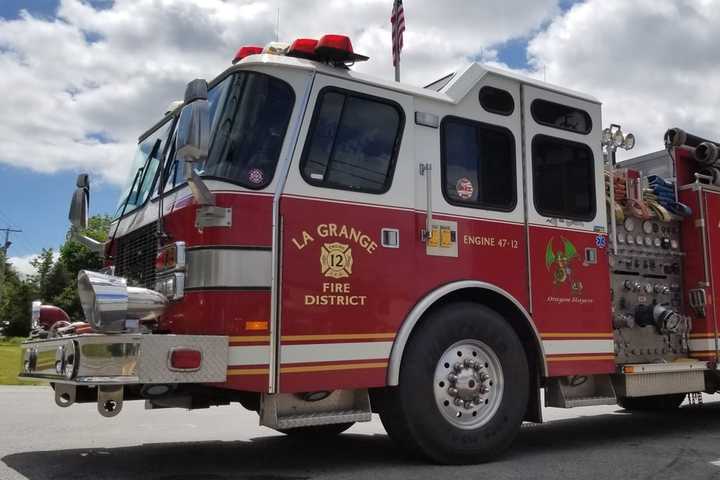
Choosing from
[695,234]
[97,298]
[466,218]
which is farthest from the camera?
[695,234]

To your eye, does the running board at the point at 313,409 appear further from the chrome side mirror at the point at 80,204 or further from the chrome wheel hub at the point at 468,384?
the chrome side mirror at the point at 80,204

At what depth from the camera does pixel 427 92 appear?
5.66m

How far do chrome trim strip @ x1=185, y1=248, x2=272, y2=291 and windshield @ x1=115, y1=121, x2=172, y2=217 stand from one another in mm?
1528

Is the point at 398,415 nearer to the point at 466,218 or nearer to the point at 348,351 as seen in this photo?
the point at 348,351

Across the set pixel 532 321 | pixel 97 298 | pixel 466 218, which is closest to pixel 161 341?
pixel 97 298

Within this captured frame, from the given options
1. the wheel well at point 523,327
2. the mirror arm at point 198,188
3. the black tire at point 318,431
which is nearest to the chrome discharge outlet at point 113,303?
the mirror arm at point 198,188

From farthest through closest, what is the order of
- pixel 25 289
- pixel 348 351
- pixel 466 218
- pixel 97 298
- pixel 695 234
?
pixel 25 289 → pixel 695 234 → pixel 466 218 → pixel 348 351 → pixel 97 298

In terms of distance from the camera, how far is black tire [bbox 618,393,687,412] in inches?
364

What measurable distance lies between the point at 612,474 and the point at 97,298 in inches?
145

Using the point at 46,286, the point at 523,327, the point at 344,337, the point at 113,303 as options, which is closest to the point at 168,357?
the point at 113,303

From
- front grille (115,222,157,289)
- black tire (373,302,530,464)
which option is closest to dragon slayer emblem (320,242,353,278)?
black tire (373,302,530,464)

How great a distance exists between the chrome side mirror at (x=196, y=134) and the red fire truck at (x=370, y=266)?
14mm

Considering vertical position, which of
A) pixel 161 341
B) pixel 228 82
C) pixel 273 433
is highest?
pixel 228 82

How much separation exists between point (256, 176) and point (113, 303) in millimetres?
1199
